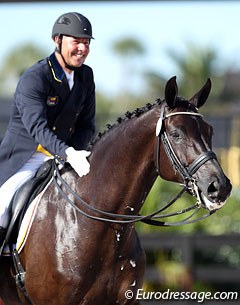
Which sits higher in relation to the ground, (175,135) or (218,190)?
(175,135)

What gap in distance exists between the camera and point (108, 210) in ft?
19.2

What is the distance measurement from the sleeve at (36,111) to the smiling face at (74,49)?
25 centimetres

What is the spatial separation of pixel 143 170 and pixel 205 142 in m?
0.51

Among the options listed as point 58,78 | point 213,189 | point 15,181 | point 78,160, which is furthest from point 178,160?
point 15,181

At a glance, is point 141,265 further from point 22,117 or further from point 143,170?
point 22,117

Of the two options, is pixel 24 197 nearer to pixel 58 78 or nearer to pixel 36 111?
pixel 36 111

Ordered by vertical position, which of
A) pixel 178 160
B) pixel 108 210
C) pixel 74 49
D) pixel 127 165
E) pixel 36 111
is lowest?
pixel 108 210

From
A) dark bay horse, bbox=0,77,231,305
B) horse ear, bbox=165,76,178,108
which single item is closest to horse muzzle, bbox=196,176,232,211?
dark bay horse, bbox=0,77,231,305

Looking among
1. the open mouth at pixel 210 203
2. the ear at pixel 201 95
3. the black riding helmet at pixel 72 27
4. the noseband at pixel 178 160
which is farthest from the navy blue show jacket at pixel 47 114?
the open mouth at pixel 210 203

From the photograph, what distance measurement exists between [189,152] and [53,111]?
1312mm

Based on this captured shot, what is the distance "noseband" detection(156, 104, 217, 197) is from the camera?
5.38 meters

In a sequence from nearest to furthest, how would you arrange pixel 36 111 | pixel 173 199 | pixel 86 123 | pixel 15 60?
pixel 173 199
pixel 36 111
pixel 86 123
pixel 15 60

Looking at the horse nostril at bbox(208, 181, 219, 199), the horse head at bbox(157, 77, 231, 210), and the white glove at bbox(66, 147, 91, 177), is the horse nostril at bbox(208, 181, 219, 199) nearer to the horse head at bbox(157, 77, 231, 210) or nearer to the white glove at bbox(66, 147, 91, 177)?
the horse head at bbox(157, 77, 231, 210)

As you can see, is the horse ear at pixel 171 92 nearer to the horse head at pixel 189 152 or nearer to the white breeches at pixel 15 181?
the horse head at pixel 189 152
